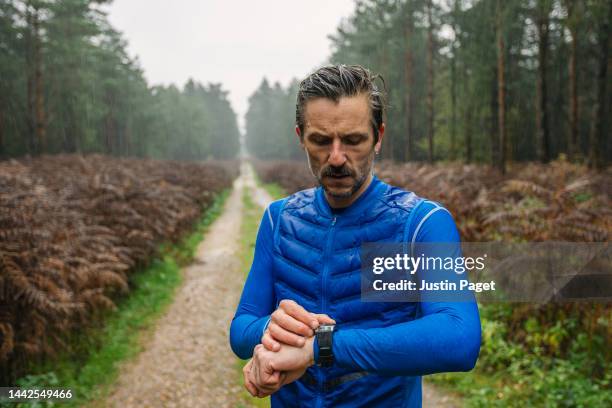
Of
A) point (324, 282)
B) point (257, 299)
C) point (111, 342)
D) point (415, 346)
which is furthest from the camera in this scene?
point (111, 342)

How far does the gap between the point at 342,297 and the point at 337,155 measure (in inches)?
22.4

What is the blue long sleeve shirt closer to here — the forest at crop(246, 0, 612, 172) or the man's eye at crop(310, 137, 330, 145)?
the man's eye at crop(310, 137, 330, 145)

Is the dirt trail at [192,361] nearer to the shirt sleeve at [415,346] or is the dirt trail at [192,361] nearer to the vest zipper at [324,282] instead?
the vest zipper at [324,282]

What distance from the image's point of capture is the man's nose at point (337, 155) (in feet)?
5.17

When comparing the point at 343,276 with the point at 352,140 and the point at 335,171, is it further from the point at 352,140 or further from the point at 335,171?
the point at 352,140

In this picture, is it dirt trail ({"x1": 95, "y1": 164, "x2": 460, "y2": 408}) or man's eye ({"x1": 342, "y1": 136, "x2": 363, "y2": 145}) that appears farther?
dirt trail ({"x1": 95, "y1": 164, "x2": 460, "y2": 408})

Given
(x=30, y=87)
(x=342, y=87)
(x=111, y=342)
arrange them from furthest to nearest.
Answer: (x=30, y=87) → (x=111, y=342) → (x=342, y=87)

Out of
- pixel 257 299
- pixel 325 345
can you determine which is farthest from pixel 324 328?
pixel 257 299

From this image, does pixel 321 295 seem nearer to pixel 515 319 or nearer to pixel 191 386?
pixel 191 386

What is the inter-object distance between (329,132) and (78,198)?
27.4ft

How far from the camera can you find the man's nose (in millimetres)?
1575

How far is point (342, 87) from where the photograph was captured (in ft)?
5.05

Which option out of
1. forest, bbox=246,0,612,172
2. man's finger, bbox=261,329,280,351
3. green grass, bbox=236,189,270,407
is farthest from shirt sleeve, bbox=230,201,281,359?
forest, bbox=246,0,612,172

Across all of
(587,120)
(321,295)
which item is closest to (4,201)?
(321,295)
